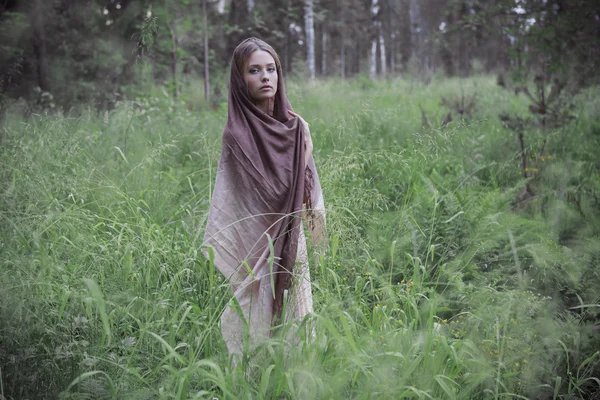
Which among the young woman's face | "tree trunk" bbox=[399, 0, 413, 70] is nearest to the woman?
the young woman's face

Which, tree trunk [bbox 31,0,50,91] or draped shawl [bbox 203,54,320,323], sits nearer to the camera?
Result: draped shawl [bbox 203,54,320,323]

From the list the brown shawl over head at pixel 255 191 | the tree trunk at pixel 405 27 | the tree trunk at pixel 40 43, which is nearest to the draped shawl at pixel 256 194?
the brown shawl over head at pixel 255 191

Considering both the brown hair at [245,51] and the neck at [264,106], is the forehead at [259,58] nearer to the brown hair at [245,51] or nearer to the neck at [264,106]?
the brown hair at [245,51]

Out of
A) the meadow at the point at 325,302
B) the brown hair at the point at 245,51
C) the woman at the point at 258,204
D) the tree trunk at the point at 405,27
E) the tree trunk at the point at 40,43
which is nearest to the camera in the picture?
the meadow at the point at 325,302

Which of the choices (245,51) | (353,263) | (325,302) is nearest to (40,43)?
(245,51)

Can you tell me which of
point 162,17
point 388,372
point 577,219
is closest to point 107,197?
point 388,372

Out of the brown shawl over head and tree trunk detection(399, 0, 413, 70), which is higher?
tree trunk detection(399, 0, 413, 70)

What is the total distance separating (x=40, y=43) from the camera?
938cm

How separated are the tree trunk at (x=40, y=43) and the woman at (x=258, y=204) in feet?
27.9

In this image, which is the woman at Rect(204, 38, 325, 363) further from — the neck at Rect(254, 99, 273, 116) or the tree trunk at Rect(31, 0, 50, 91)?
the tree trunk at Rect(31, 0, 50, 91)

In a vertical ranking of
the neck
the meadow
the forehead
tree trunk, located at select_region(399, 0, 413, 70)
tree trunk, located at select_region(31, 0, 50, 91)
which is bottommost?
the meadow

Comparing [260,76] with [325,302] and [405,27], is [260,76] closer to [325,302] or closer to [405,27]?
[325,302]

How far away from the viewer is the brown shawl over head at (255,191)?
223cm

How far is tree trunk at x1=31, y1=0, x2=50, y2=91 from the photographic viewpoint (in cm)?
936
